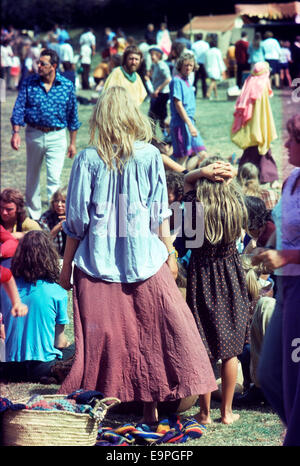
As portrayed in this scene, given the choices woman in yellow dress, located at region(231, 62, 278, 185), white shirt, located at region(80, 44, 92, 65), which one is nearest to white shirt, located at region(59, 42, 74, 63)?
white shirt, located at region(80, 44, 92, 65)

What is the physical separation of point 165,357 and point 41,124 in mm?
4866

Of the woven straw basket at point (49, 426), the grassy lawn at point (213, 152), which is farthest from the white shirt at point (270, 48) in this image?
the woven straw basket at point (49, 426)

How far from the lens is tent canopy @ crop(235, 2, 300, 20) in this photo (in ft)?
94.8

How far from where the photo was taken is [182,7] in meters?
45.8

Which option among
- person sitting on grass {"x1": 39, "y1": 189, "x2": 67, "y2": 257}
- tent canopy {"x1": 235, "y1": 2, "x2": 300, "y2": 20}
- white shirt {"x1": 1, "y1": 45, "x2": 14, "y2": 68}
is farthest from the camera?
tent canopy {"x1": 235, "y1": 2, "x2": 300, "y2": 20}

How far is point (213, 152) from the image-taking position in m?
12.9

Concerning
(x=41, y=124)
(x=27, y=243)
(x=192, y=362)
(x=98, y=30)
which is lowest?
(x=192, y=362)

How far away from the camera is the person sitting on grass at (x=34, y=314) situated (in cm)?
485

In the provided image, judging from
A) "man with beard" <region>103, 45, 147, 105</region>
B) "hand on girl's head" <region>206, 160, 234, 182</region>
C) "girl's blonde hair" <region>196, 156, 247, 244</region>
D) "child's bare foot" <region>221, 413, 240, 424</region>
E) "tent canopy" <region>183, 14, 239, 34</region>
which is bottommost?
A: "child's bare foot" <region>221, 413, 240, 424</region>

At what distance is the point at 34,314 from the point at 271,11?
1039 inches

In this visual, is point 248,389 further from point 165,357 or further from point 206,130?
point 206,130

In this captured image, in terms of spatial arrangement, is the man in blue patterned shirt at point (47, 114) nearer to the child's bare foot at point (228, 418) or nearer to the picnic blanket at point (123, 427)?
the child's bare foot at point (228, 418)

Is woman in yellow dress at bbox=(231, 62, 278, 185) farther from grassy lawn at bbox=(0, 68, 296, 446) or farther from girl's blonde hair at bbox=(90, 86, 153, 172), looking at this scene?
girl's blonde hair at bbox=(90, 86, 153, 172)

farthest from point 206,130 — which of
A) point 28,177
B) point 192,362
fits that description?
point 192,362
